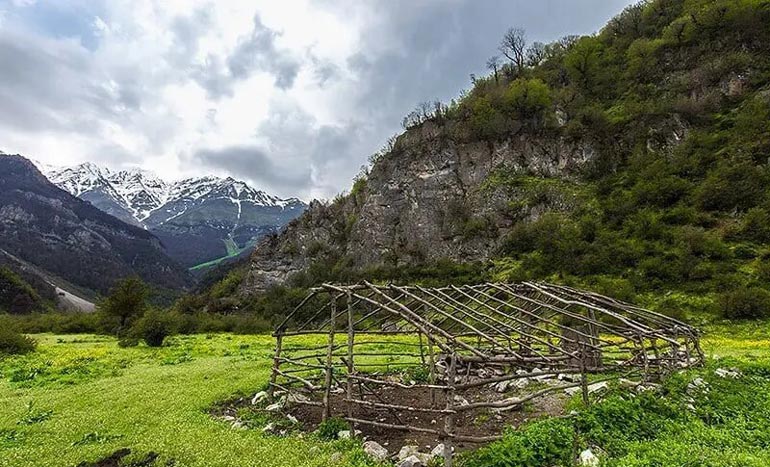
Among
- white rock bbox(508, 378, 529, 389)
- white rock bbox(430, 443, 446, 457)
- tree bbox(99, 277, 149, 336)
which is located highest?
tree bbox(99, 277, 149, 336)

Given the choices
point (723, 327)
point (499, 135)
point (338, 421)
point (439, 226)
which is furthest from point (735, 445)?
point (499, 135)

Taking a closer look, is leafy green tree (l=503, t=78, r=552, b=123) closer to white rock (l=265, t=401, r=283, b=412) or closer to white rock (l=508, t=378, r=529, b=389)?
white rock (l=508, t=378, r=529, b=389)

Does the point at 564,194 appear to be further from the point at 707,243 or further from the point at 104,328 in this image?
the point at 104,328

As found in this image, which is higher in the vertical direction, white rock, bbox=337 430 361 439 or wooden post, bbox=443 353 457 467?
wooden post, bbox=443 353 457 467

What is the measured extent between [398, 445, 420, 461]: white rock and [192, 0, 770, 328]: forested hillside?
1342 inches

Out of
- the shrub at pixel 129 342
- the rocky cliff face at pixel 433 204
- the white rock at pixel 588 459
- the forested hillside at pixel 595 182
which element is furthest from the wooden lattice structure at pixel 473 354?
the rocky cliff face at pixel 433 204

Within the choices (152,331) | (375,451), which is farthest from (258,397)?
(152,331)

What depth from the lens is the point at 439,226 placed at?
242 feet

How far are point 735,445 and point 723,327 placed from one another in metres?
29.8

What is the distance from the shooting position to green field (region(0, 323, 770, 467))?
10852mm

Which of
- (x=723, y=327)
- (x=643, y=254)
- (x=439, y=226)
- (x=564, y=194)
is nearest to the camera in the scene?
(x=723, y=327)

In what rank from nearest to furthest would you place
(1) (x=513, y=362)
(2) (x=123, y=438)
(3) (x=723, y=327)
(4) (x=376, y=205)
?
(1) (x=513, y=362) < (2) (x=123, y=438) < (3) (x=723, y=327) < (4) (x=376, y=205)

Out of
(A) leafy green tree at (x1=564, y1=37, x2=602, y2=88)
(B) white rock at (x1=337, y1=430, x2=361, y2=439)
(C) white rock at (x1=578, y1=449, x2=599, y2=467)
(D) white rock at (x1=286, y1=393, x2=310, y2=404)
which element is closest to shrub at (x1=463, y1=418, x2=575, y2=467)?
(C) white rock at (x1=578, y1=449, x2=599, y2=467)

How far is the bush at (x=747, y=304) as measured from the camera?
33.3 meters
